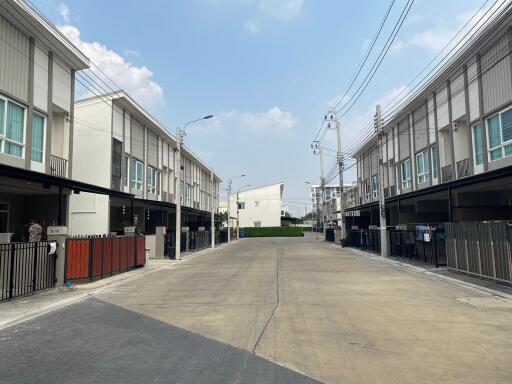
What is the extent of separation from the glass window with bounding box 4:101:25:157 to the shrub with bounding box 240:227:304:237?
67.6 metres

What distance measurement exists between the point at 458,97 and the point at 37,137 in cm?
2094

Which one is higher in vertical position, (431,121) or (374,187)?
(431,121)

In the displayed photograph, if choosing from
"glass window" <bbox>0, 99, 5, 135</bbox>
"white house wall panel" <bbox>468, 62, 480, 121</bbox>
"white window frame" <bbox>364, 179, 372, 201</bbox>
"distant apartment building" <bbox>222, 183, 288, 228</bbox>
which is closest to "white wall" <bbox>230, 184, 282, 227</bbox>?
"distant apartment building" <bbox>222, 183, 288, 228</bbox>

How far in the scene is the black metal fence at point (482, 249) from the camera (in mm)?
13312

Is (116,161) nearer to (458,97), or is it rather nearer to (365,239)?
(365,239)

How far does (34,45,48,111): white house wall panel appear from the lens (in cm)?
1883

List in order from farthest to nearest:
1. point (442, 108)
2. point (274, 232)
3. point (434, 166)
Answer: point (274, 232)
point (434, 166)
point (442, 108)

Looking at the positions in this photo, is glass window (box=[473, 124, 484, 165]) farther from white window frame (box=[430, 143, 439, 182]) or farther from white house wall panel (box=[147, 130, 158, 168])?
white house wall panel (box=[147, 130, 158, 168])

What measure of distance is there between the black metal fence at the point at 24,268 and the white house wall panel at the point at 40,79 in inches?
302

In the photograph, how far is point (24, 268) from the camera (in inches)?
521

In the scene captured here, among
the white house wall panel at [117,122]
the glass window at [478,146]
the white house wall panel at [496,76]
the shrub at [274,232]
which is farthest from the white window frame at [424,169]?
the shrub at [274,232]

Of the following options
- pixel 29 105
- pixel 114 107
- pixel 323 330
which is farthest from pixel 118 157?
pixel 323 330

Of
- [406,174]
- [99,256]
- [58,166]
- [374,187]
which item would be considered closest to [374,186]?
[374,187]

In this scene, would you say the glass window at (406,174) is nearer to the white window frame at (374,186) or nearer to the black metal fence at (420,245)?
the black metal fence at (420,245)
